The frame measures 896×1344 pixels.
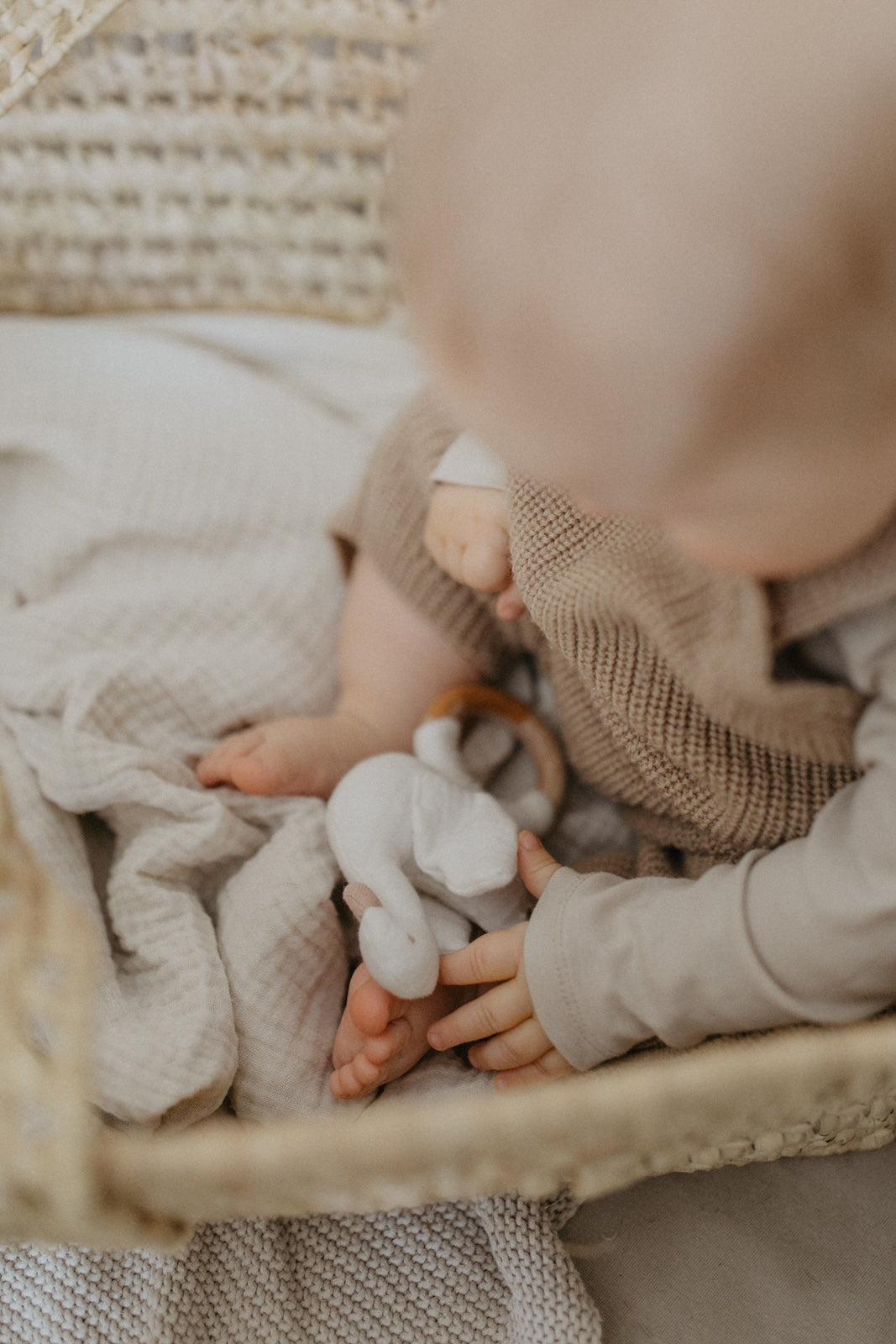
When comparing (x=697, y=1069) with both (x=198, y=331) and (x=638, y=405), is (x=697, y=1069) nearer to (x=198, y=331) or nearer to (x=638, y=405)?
(x=638, y=405)

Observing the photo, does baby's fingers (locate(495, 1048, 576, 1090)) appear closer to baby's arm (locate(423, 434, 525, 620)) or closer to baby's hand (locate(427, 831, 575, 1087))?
baby's hand (locate(427, 831, 575, 1087))

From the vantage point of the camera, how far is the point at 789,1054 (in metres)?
0.34

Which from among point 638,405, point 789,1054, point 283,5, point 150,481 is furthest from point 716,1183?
point 283,5

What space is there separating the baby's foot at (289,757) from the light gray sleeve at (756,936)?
0.62ft

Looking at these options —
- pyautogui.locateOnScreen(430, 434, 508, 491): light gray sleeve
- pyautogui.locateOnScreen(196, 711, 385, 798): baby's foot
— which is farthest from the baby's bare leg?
pyautogui.locateOnScreen(430, 434, 508, 491): light gray sleeve

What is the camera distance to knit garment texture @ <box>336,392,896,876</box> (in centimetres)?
45

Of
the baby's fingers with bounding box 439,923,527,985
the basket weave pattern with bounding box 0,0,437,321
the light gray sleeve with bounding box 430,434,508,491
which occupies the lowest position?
the baby's fingers with bounding box 439,923,527,985

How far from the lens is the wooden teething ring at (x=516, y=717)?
27.3 inches

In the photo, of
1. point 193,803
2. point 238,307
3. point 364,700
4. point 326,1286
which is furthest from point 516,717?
point 238,307

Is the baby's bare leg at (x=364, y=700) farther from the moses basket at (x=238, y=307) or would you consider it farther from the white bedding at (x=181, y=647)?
the moses basket at (x=238, y=307)

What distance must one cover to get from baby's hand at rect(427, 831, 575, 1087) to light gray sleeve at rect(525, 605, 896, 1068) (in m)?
0.03

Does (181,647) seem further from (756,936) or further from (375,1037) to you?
(756,936)

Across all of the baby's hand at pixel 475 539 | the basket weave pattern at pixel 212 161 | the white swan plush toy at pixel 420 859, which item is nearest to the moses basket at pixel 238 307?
the basket weave pattern at pixel 212 161

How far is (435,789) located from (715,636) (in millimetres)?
200
